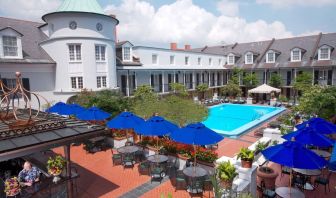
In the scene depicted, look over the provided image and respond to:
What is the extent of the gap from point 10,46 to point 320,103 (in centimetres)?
2574

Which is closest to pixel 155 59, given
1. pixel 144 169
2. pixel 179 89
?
pixel 179 89

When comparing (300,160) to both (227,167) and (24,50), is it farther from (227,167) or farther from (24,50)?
(24,50)

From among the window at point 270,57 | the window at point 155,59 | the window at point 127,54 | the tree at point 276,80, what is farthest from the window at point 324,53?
the window at point 127,54

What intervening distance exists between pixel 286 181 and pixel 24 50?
24.8 metres

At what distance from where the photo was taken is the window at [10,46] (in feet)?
68.1

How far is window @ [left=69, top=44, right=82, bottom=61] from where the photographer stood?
23.3 m

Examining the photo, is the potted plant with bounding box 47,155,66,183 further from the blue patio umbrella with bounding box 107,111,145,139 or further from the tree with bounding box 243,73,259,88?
the tree with bounding box 243,73,259,88

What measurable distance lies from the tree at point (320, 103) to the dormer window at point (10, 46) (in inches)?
975

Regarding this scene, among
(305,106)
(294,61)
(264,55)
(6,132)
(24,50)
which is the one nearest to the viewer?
(6,132)

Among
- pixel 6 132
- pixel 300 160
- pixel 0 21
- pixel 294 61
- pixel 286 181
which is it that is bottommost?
pixel 286 181

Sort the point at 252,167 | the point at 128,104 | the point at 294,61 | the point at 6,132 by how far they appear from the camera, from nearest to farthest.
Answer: the point at 6,132 → the point at 252,167 → the point at 128,104 → the point at 294,61

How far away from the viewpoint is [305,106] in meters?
17.3

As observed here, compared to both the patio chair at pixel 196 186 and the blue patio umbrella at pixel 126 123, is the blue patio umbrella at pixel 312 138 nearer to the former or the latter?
the patio chair at pixel 196 186

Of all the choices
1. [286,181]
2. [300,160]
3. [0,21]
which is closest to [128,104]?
[286,181]
